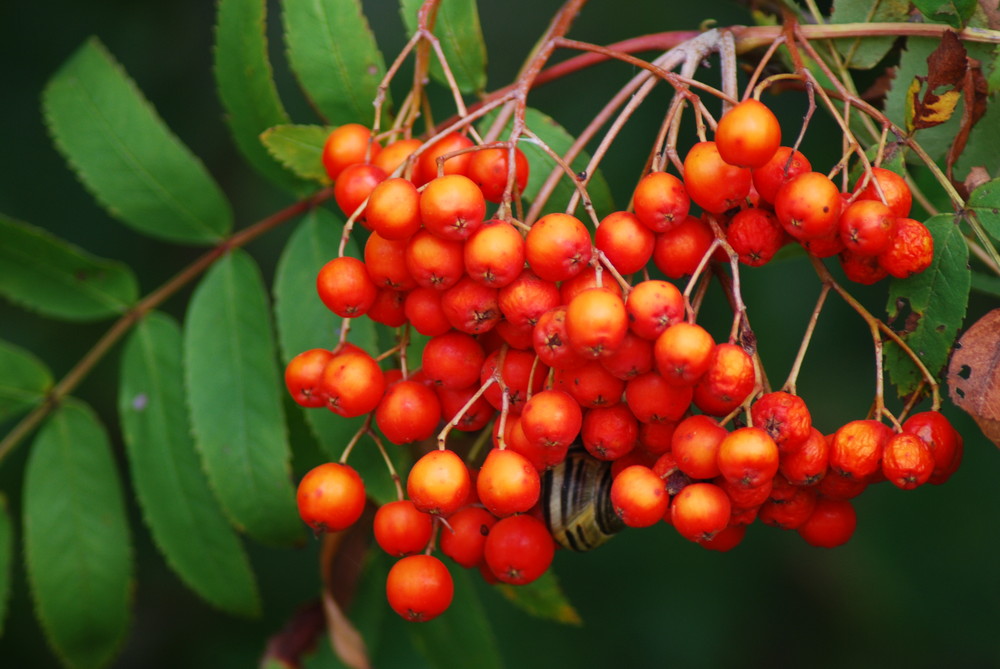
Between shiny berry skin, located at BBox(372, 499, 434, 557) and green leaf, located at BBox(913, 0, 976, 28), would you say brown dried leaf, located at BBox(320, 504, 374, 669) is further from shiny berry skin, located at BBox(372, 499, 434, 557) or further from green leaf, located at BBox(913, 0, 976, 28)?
green leaf, located at BBox(913, 0, 976, 28)

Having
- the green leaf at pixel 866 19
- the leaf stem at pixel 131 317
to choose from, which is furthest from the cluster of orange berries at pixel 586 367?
the leaf stem at pixel 131 317

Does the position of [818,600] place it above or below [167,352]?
below

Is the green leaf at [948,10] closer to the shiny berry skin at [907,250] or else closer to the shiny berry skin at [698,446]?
the shiny berry skin at [907,250]

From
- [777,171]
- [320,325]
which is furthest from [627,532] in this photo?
[777,171]

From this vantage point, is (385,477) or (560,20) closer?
(560,20)

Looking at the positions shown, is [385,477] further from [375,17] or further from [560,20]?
[375,17]

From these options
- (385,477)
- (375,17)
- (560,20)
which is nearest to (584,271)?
(560,20)

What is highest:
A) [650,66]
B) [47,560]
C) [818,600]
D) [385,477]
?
[650,66]

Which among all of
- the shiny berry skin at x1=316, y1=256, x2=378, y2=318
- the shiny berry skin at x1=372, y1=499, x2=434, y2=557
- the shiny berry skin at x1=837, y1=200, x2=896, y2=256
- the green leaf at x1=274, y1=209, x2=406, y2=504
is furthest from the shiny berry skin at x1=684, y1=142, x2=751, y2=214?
the green leaf at x1=274, y1=209, x2=406, y2=504
